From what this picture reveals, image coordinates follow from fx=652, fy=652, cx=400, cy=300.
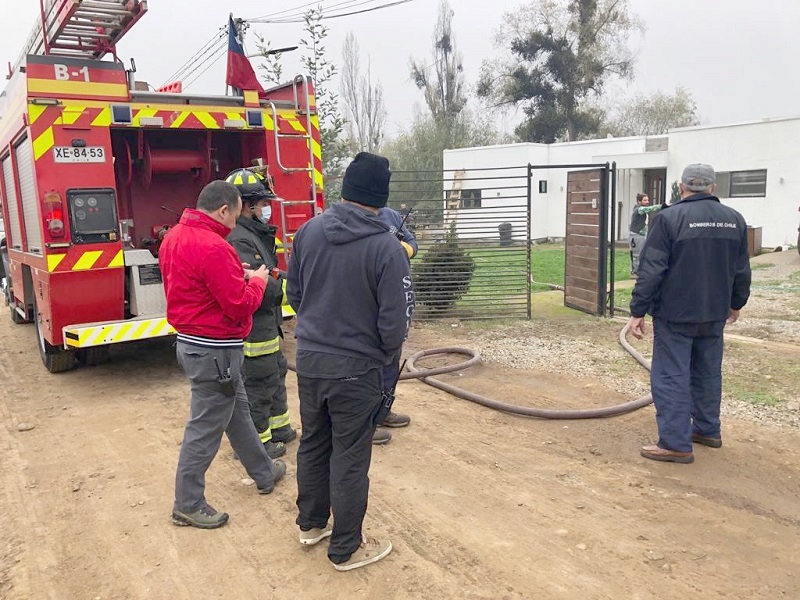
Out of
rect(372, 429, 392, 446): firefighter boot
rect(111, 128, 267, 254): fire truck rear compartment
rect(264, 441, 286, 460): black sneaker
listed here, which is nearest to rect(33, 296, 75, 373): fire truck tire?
rect(111, 128, 267, 254): fire truck rear compartment

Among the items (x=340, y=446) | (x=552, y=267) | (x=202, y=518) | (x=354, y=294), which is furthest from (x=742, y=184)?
(x=202, y=518)

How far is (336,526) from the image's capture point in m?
3.18

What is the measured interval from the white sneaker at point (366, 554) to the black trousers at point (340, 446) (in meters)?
0.04

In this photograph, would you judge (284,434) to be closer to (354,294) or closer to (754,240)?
(354,294)

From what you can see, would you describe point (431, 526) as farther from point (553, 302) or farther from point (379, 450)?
point (553, 302)

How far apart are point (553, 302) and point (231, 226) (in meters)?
8.01

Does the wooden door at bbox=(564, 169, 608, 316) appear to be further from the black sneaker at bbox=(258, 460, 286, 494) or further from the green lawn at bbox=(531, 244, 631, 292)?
the black sneaker at bbox=(258, 460, 286, 494)

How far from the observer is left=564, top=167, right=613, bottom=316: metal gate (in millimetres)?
9156

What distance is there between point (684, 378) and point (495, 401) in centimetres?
163

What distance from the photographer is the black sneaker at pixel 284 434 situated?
15.6 feet

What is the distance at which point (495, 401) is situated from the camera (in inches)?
219

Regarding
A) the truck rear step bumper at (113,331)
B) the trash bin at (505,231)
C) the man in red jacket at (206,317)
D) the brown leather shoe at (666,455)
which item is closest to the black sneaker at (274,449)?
the man in red jacket at (206,317)

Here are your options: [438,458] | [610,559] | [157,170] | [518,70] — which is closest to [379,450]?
[438,458]

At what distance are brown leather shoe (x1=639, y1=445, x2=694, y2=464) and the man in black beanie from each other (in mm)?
2202
